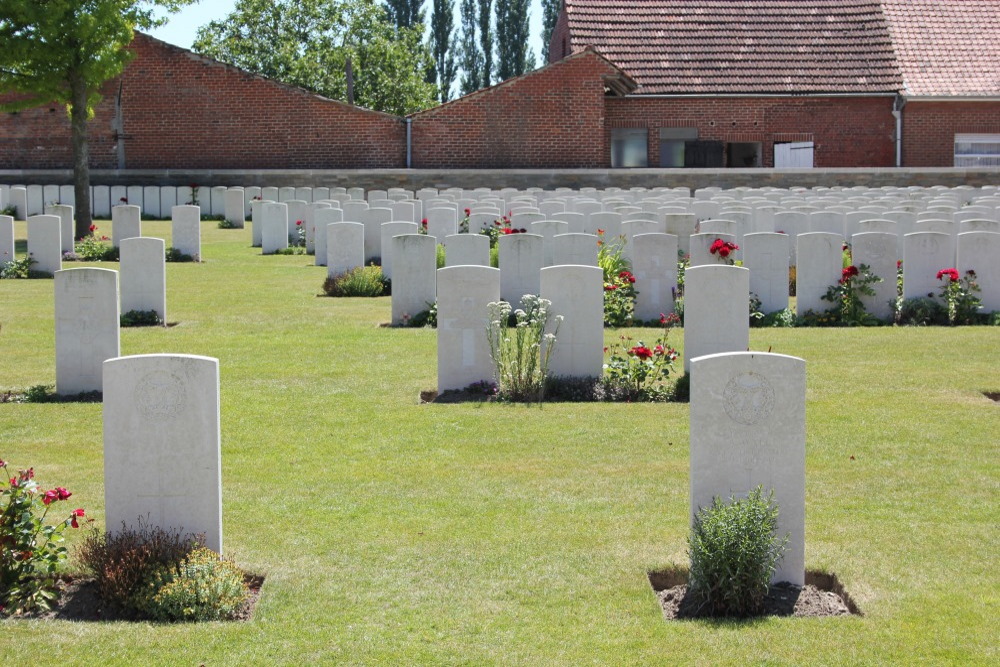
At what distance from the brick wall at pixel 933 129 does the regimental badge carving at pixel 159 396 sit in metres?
33.7

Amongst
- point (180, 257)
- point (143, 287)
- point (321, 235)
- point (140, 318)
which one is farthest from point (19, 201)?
point (140, 318)

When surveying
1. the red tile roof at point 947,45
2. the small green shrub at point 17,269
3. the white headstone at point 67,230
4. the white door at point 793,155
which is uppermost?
the red tile roof at point 947,45

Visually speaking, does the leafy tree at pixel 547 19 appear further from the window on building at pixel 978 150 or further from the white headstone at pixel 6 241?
the white headstone at pixel 6 241

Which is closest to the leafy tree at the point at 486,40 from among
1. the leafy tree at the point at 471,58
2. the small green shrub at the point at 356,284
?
the leafy tree at the point at 471,58

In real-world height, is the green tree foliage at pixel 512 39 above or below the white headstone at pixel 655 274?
above

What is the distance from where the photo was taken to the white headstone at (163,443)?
6.33 meters

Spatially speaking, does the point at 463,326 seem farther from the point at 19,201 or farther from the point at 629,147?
the point at 629,147

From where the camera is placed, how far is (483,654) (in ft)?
18.5

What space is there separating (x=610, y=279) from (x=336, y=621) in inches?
419

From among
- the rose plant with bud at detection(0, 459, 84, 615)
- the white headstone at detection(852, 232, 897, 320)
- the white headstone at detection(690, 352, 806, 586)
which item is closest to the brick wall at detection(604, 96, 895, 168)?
the white headstone at detection(852, 232, 897, 320)

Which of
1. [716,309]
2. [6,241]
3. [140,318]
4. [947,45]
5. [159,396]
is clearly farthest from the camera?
[947,45]

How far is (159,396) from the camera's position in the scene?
6.35m

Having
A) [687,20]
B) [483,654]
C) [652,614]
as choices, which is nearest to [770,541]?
[652,614]

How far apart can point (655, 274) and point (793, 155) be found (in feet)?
72.6
